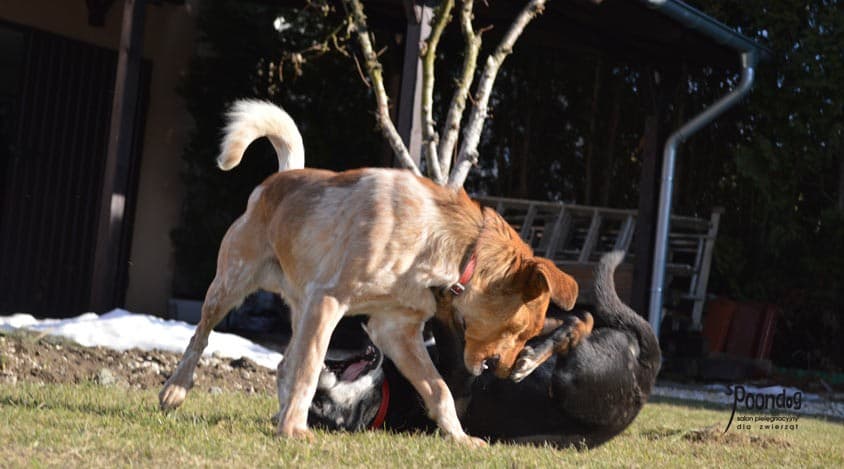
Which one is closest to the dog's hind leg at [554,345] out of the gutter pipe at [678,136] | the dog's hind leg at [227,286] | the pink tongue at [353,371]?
the pink tongue at [353,371]

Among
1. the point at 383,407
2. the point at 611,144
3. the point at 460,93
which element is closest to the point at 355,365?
the point at 383,407

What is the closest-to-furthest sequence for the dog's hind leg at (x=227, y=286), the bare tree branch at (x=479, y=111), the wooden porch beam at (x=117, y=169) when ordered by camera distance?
the dog's hind leg at (x=227, y=286)
the bare tree branch at (x=479, y=111)
the wooden porch beam at (x=117, y=169)

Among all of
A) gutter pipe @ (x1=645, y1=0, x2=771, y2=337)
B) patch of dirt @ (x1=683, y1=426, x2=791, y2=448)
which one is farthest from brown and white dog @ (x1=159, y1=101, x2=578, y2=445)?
gutter pipe @ (x1=645, y1=0, x2=771, y2=337)

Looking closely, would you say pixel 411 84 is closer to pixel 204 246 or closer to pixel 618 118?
pixel 204 246

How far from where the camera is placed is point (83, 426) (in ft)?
12.5

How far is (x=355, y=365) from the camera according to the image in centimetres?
465

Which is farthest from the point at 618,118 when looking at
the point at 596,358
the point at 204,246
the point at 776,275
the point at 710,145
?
the point at 596,358

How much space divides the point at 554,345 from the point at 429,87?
346 centimetres

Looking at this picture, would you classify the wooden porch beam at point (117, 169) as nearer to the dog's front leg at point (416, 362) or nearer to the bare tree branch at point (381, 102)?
the bare tree branch at point (381, 102)

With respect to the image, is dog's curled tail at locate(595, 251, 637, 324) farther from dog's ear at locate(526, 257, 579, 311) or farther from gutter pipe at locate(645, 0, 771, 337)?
gutter pipe at locate(645, 0, 771, 337)

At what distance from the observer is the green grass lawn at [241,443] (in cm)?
334

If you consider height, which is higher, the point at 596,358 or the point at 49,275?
the point at 596,358

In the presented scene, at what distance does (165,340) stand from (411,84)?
256 cm

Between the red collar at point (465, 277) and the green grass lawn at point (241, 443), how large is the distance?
0.59m
